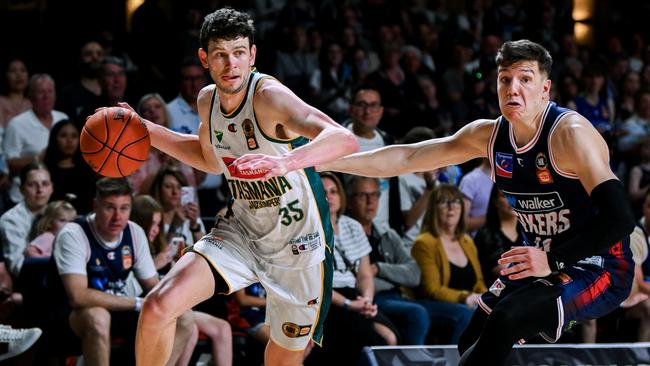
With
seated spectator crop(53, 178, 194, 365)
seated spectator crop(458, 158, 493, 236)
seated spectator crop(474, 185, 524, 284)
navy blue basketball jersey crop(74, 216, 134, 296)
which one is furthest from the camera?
seated spectator crop(458, 158, 493, 236)

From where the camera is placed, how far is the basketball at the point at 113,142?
5.19 metres

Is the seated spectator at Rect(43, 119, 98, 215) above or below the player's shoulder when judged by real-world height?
below

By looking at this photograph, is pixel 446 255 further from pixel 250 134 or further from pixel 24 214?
pixel 24 214

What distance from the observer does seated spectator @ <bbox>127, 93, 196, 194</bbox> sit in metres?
7.78

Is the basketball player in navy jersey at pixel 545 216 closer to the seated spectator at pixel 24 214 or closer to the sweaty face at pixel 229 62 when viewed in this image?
the sweaty face at pixel 229 62

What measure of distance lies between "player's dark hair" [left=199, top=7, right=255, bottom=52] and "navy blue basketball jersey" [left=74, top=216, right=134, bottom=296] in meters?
2.04

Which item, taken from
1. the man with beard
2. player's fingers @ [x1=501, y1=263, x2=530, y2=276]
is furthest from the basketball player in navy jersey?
the man with beard

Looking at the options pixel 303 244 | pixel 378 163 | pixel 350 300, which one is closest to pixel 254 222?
pixel 303 244

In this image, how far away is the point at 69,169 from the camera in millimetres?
7621

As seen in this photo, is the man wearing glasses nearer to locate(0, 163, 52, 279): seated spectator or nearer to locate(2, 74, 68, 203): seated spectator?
locate(2, 74, 68, 203): seated spectator

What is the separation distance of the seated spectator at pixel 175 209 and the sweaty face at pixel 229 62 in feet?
8.14

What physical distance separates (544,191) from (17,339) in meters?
3.48

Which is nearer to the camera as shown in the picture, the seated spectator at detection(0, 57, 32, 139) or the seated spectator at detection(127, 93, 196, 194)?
the seated spectator at detection(127, 93, 196, 194)

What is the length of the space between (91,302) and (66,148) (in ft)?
5.95
